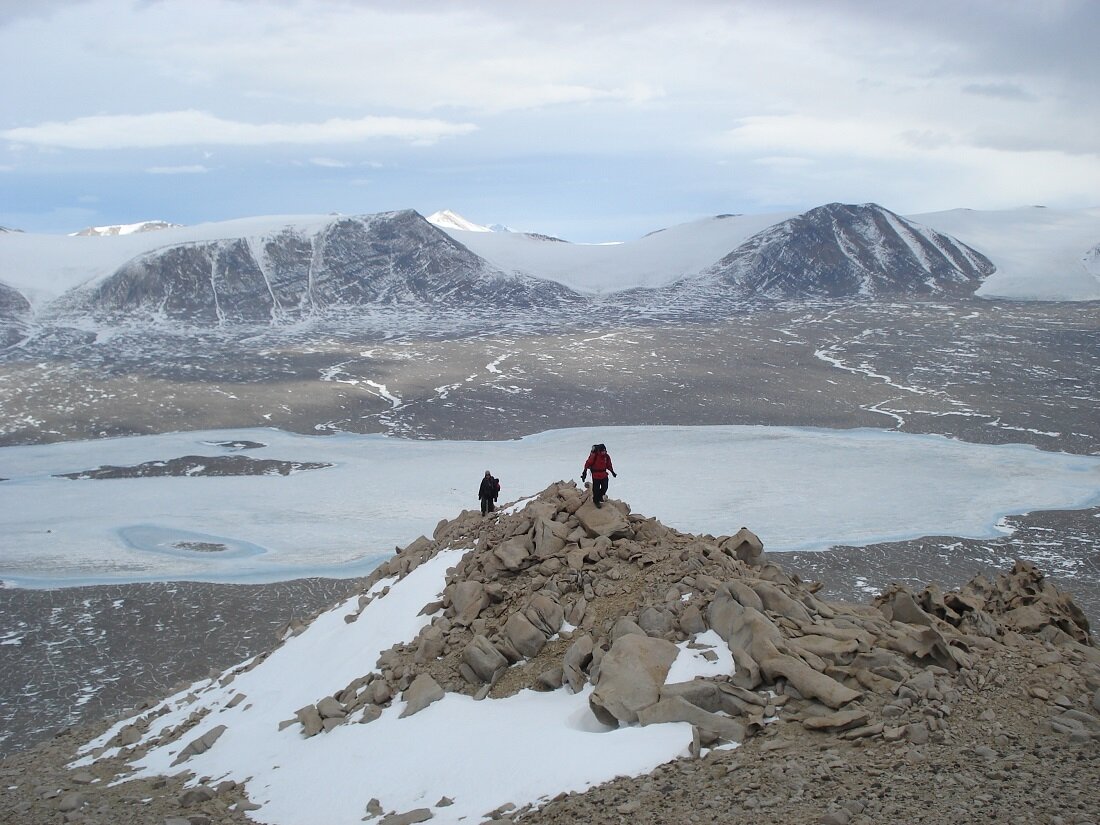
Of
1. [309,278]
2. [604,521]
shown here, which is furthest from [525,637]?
[309,278]

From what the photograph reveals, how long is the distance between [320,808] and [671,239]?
362 feet

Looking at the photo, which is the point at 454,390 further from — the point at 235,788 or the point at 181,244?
the point at 181,244

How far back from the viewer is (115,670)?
17.6 m

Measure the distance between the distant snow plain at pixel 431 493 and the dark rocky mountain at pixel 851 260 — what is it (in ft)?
179

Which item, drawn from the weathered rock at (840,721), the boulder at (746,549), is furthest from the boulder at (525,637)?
the weathered rock at (840,721)

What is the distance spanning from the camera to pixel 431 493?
31094mm

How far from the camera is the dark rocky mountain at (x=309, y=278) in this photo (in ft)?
277

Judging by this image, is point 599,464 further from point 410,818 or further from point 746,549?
point 410,818

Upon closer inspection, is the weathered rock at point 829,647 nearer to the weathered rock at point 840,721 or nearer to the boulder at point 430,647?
the weathered rock at point 840,721

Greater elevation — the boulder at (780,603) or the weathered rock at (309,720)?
the boulder at (780,603)

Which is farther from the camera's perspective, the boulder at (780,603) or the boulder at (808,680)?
the boulder at (780,603)

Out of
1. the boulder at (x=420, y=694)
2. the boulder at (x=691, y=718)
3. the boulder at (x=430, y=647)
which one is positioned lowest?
the boulder at (x=420, y=694)

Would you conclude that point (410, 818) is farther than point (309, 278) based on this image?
No

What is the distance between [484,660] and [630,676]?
2000 millimetres
